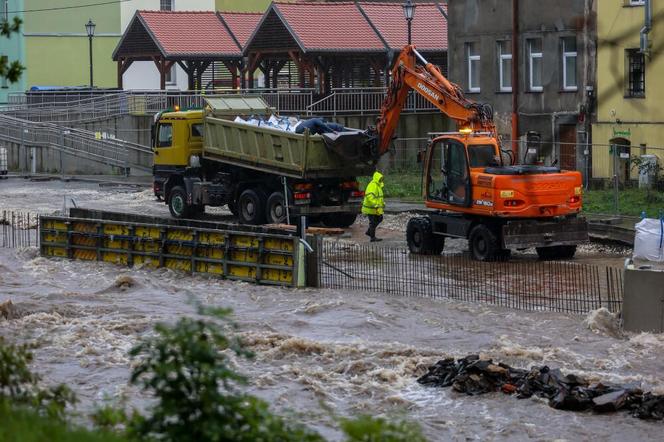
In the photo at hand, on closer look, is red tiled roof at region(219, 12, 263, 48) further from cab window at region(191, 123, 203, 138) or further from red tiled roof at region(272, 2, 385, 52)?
cab window at region(191, 123, 203, 138)

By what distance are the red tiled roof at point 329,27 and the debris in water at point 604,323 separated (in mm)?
32075

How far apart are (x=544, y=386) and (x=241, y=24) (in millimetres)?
46286

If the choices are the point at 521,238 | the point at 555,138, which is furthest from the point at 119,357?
the point at 555,138

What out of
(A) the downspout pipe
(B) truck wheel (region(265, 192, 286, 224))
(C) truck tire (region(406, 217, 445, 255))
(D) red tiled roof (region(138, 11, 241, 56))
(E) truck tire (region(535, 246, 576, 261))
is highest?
(D) red tiled roof (region(138, 11, 241, 56))

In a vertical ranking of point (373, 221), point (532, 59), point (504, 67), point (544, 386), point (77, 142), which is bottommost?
point (544, 386)

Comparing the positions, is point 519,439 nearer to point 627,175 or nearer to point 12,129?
point 627,175

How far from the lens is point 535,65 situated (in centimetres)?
3981

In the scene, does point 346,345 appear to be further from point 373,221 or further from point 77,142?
point 77,142

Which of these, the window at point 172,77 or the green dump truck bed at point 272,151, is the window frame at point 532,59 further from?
the window at point 172,77

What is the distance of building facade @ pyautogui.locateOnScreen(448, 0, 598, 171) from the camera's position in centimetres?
3791

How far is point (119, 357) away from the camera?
711 inches

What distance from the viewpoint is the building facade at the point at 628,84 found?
3525cm

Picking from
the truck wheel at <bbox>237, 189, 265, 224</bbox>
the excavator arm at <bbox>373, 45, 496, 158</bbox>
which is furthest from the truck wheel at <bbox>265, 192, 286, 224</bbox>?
the excavator arm at <bbox>373, 45, 496, 158</bbox>

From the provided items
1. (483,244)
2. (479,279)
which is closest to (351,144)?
(483,244)
